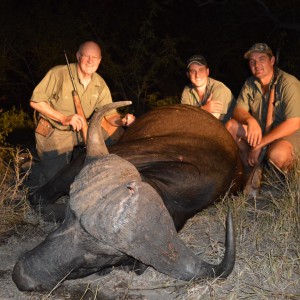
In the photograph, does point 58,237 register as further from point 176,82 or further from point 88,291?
point 176,82

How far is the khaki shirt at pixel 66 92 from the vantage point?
18.7 ft

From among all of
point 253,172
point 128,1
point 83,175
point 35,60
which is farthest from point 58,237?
point 128,1

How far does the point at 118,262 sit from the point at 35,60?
8.32 metres

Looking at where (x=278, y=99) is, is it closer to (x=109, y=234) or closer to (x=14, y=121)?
(x=109, y=234)

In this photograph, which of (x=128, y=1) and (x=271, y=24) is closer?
(x=271, y=24)

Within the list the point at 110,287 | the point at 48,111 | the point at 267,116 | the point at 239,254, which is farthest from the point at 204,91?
the point at 110,287

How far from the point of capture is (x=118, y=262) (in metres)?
3.21

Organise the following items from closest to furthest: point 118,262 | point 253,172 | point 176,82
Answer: point 118,262
point 253,172
point 176,82

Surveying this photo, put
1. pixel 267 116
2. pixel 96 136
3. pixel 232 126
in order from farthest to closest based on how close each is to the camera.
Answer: pixel 232 126
pixel 267 116
pixel 96 136

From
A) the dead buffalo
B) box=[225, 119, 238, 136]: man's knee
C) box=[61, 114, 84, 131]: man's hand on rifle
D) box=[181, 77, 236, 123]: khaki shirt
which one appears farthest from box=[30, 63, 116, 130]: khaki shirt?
the dead buffalo

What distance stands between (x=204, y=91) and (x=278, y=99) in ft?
2.62

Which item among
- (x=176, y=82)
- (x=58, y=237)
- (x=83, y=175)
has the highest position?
(x=83, y=175)

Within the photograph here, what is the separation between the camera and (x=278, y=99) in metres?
5.46

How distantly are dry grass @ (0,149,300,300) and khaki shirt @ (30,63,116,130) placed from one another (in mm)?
1095
